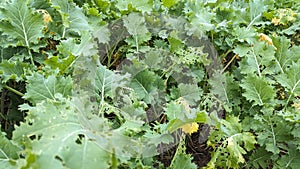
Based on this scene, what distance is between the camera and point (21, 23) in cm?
226

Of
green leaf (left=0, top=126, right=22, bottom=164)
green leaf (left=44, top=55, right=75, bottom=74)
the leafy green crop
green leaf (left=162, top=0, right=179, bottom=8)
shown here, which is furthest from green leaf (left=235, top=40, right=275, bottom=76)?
green leaf (left=0, top=126, right=22, bottom=164)

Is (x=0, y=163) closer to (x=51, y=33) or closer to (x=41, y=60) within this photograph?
(x=41, y=60)

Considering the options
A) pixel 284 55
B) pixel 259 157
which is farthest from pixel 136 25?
pixel 259 157

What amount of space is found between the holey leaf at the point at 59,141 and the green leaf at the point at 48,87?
0.29m

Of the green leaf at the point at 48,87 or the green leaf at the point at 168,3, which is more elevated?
the green leaf at the point at 168,3

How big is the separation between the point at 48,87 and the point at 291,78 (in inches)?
52.7

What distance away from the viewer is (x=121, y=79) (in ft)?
6.67

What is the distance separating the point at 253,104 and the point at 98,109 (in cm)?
85

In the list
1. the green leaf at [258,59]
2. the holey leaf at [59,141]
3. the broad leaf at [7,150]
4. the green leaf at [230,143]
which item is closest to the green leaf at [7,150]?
the broad leaf at [7,150]

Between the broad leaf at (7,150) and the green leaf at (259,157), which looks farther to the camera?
the green leaf at (259,157)

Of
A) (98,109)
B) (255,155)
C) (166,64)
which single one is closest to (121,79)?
(98,109)

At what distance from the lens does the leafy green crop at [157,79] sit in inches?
68.5

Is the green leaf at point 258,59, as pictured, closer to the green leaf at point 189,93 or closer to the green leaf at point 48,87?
the green leaf at point 189,93

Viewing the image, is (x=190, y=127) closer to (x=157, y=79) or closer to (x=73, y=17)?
(x=157, y=79)
